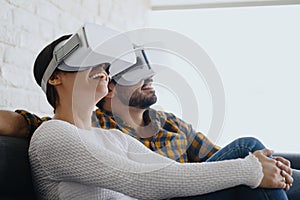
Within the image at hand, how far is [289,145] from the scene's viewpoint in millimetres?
3217

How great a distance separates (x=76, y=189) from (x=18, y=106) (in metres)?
0.69

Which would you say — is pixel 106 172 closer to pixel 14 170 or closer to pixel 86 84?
pixel 14 170

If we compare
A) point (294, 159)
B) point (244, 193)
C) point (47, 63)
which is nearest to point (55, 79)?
point (47, 63)

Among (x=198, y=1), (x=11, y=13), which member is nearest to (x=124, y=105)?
(x=11, y=13)

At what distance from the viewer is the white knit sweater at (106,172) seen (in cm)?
121

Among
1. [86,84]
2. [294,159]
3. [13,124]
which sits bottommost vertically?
[294,159]

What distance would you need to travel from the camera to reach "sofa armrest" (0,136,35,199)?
117cm

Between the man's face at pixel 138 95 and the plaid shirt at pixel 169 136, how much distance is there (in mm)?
82

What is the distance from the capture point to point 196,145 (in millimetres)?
2076

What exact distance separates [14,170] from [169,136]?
2.97 ft

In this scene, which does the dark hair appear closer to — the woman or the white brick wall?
the woman

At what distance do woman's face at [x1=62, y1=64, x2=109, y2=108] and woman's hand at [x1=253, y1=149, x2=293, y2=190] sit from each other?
510 mm

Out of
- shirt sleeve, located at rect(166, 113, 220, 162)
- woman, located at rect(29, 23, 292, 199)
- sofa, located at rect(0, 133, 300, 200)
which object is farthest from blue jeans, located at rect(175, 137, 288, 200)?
shirt sleeve, located at rect(166, 113, 220, 162)

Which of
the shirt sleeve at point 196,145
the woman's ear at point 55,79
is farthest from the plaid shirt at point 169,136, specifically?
the woman's ear at point 55,79
